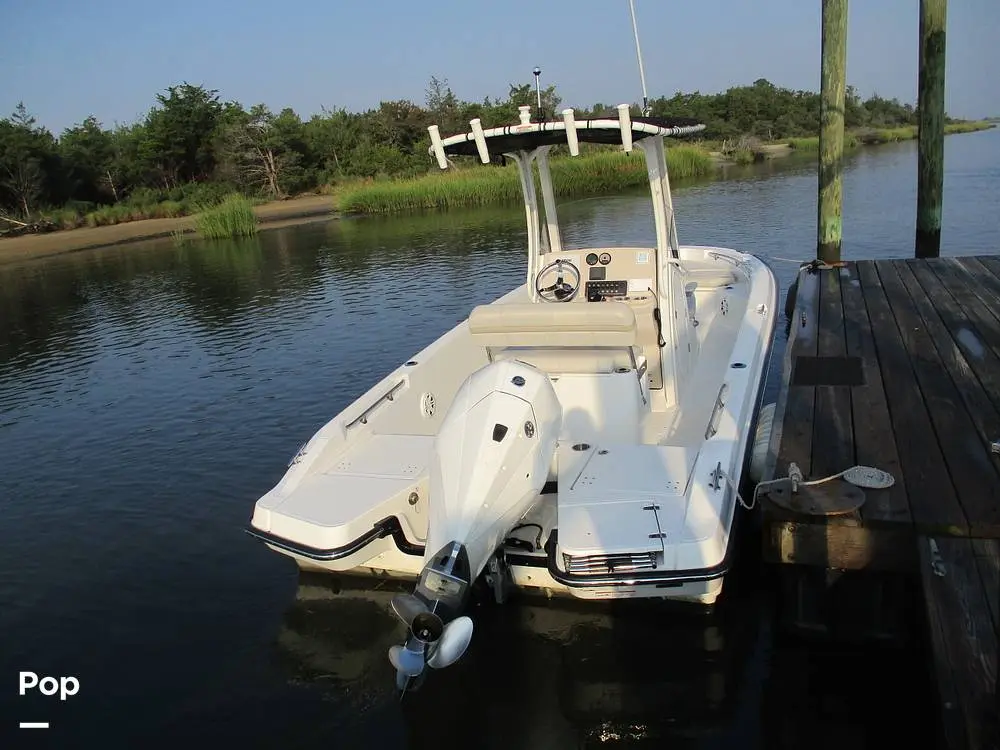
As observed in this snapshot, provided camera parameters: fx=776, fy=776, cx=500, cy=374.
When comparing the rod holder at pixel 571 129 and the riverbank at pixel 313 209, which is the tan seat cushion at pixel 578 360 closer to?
the rod holder at pixel 571 129

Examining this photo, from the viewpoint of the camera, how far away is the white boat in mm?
3488

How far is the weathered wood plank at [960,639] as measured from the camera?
8.22 ft

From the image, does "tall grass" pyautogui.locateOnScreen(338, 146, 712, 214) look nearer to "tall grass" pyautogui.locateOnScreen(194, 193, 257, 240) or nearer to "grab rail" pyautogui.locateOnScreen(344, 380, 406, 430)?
"tall grass" pyautogui.locateOnScreen(194, 193, 257, 240)

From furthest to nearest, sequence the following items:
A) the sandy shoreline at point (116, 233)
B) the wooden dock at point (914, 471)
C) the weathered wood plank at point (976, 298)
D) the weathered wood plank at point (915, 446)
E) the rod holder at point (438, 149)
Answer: the sandy shoreline at point (116, 233) → the weathered wood plank at point (976, 298) → the rod holder at point (438, 149) → the weathered wood plank at point (915, 446) → the wooden dock at point (914, 471)

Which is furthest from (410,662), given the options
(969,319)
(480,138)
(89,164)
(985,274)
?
(89,164)

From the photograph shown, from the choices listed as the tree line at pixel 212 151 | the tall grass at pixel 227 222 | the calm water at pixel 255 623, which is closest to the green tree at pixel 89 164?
the tree line at pixel 212 151

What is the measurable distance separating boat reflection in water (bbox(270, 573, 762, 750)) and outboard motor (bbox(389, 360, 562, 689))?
1.66 ft

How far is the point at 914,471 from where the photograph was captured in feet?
12.3

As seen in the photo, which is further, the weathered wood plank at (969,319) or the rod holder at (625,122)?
the weathered wood plank at (969,319)

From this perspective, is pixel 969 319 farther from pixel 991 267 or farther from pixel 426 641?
pixel 426 641

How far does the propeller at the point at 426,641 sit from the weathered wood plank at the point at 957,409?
2168 millimetres

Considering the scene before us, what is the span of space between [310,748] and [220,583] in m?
1.77

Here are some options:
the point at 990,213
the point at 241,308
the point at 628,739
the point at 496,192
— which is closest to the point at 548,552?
the point at 628,739

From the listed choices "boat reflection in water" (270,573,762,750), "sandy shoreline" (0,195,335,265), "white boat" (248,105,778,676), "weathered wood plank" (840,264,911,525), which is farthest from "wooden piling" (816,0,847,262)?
"sandy shoreline" (0,195,335,265)
